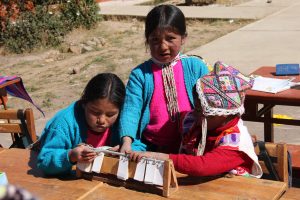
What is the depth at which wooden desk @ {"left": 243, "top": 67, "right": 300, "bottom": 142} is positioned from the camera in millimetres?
3340

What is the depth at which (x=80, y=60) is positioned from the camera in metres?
8.97

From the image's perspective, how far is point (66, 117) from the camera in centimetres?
257

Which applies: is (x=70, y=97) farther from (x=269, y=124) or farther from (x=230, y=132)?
(x=230, y=132)

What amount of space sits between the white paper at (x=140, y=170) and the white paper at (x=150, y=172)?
0.7 inches

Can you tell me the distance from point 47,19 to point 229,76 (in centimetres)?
848

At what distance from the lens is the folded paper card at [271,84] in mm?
3508

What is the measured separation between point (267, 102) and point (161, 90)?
3.22 feet

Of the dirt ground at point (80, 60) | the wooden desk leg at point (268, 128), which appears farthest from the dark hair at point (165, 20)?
the dirt ground at point (80, 60)

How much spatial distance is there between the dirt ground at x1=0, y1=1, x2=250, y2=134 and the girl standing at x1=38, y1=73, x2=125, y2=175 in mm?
3176

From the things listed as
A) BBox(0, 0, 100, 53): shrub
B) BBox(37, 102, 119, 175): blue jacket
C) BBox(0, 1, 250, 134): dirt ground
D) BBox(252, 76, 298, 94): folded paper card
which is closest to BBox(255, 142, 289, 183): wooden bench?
BBox(37, 102, 119, 175): blue jacket

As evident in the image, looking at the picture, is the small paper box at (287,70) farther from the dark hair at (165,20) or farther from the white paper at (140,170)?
the white paper at (140,170)

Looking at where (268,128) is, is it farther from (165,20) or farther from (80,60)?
(80,60)

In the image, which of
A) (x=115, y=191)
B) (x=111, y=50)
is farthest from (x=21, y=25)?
(x=115, y=191)

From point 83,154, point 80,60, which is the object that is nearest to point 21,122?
point 83,154
